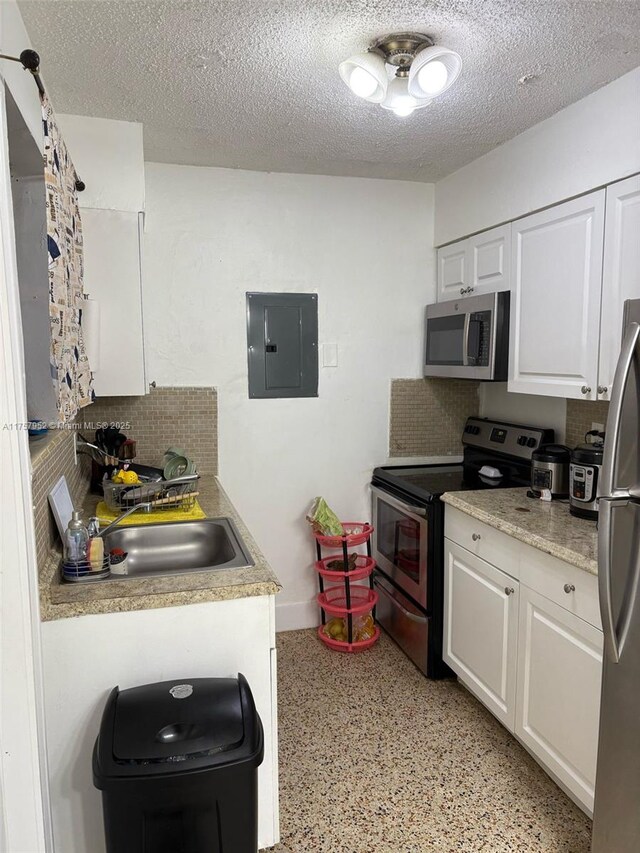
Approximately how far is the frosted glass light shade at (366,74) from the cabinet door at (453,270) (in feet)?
4.05

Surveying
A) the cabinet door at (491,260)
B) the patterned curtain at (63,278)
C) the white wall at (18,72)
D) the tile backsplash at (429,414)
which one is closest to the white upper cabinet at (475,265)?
the cabinet door at (491,260)

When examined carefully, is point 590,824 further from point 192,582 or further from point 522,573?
point 192,582

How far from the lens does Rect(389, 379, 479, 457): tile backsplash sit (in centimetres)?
319

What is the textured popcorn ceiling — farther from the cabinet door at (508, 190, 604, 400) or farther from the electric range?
the electric range

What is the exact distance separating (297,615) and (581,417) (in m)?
1.77

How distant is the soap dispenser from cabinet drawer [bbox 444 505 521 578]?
4.66ft

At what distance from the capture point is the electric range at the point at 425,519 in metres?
2.57

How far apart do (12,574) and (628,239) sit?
2018mm

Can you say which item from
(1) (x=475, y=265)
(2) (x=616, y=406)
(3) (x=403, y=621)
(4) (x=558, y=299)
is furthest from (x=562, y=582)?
(1) (x=475, y=265)

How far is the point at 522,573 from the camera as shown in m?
2.01

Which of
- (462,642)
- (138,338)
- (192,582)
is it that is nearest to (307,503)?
(462,642)

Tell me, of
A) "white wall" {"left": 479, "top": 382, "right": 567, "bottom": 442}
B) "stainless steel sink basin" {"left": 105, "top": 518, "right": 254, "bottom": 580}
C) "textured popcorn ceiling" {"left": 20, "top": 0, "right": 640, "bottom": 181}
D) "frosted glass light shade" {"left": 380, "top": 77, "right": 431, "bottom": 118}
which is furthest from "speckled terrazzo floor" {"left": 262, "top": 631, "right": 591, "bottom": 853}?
"textured popcorn ceiling" {"left": 20, "top": 0, "right": 640, "bottom": 181}

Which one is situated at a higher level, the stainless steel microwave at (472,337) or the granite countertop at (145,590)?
the stainless steel microwave at (472,337)

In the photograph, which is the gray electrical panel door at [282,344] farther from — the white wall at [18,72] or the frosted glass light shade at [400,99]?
the white wall at [18,72]
